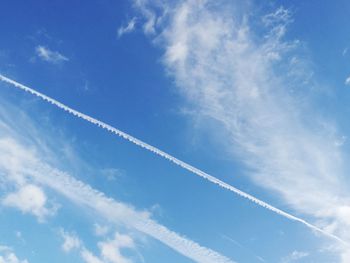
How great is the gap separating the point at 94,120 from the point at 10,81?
82.7 ft

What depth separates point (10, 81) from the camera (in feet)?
211

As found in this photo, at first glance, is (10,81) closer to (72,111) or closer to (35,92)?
(35,92)

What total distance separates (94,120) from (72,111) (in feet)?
20.2

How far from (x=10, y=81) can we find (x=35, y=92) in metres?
7.96

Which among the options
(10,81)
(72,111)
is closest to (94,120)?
(72,111)

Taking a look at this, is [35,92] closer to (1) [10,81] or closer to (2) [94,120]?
(1) [10,81]

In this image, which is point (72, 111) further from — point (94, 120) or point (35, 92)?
point (35, 92)

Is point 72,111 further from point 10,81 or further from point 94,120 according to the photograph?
point 10,81

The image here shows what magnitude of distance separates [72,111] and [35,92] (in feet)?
36.5

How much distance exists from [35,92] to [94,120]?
56.7ft

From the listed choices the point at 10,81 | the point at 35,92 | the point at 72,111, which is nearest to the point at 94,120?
the point at 72,111

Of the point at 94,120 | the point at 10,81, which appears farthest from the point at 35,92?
the point at 94,120

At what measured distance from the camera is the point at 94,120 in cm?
Answer: 6275
